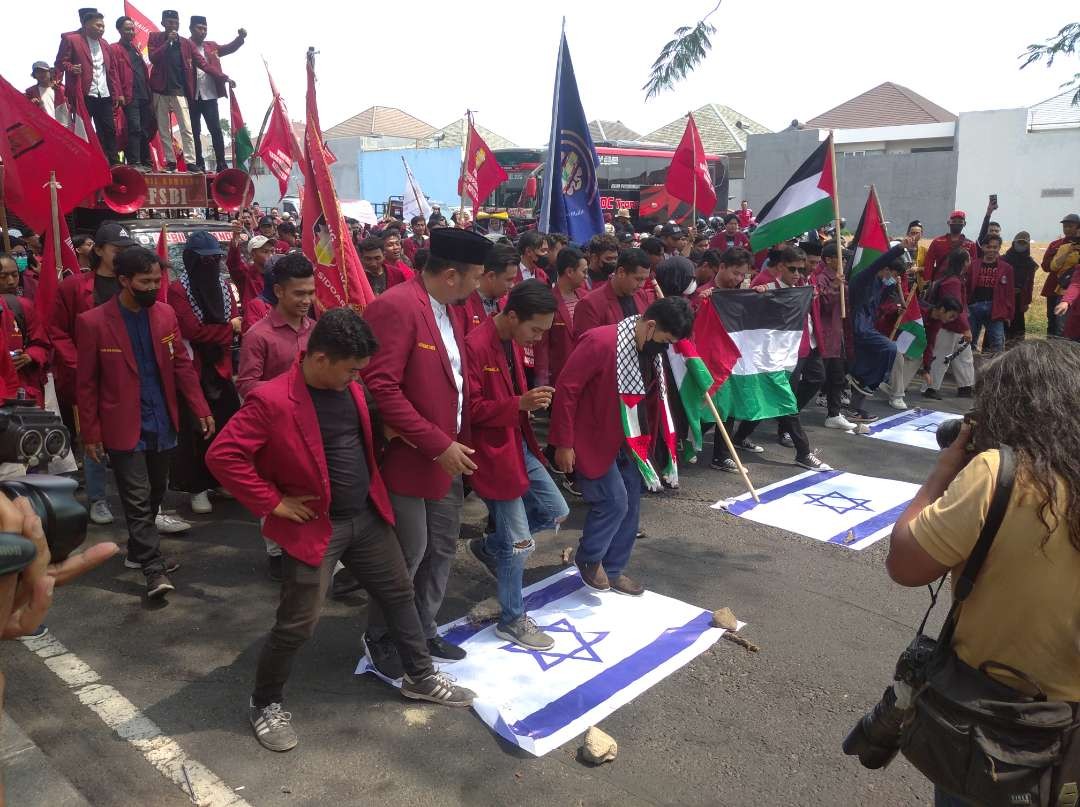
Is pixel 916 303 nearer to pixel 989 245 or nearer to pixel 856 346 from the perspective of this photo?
pixel 856 346

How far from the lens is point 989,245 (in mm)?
10688

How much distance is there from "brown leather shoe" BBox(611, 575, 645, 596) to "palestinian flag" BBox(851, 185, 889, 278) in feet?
17.1

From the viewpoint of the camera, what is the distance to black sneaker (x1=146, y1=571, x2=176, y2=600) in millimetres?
4664

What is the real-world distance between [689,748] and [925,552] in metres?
1.82

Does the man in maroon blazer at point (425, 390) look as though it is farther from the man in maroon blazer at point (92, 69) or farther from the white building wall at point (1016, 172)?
the white building wall at point (1016, 172)

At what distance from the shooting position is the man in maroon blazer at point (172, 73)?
10.5 metres

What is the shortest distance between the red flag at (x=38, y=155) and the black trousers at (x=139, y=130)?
16.4 ft

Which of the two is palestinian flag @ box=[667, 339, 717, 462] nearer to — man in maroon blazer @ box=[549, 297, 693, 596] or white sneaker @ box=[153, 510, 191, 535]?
man in maroon blazer @ box=[549, 297, 693, 596]

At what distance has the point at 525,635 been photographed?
4285 millimetres

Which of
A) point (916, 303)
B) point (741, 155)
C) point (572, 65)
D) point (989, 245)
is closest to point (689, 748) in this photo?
point (572, 65)

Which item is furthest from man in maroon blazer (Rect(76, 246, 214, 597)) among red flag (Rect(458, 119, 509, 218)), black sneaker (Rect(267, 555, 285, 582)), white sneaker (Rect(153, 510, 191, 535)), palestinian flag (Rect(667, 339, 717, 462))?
red flag (Rect(458, 119, 509, 218))

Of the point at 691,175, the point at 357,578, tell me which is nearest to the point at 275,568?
the point at 357,578

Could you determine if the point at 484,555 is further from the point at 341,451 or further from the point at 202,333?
the point at 202,333

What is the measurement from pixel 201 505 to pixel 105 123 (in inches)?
252
